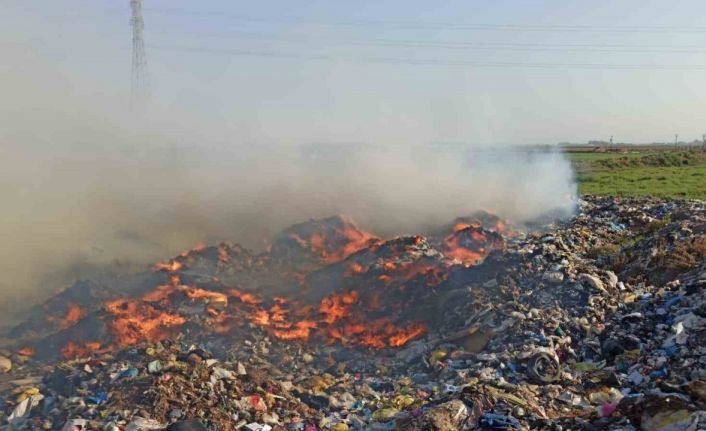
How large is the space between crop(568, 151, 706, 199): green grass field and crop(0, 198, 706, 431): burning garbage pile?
15.0m

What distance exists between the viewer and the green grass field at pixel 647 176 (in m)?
29.2

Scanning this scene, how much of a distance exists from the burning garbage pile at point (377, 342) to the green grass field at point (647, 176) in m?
15.0

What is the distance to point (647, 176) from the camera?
118 ft

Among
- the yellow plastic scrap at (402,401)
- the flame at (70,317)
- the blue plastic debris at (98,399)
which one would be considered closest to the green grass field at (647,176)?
the yellow plastic scrap at (402,401)

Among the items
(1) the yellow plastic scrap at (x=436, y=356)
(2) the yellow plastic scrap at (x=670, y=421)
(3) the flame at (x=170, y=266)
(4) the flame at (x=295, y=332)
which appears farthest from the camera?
(3) the flame at (x=170, y=266)

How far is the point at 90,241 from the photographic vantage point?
16.0 metres

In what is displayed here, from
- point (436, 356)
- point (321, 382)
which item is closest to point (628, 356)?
point (436, 356)

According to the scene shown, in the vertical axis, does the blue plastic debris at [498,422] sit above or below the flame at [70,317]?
above

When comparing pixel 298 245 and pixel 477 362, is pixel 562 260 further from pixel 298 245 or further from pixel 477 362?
pixel 298 245

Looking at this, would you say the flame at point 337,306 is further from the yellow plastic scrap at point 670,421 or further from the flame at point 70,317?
the yellow plastic scrap at point 670,421

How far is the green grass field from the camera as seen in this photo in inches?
1150

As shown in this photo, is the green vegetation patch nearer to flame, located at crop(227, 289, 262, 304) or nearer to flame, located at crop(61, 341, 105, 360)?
flame, located at crop(227, 289, 262, 304)

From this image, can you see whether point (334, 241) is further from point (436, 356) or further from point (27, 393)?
point (27, 393)

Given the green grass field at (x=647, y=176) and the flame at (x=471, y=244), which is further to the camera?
the green grass field at (x=647, y=176)
